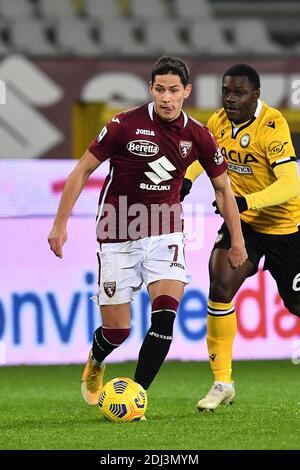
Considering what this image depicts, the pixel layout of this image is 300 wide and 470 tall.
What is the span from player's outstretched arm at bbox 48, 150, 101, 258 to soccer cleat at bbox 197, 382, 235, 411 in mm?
1410

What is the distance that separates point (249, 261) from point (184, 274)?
728 mm

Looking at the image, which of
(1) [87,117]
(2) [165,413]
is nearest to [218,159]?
(2) [165,413]

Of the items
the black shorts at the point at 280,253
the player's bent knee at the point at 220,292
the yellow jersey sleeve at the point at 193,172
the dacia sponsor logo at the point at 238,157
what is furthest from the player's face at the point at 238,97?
the player's bent knee at the point at 220,292

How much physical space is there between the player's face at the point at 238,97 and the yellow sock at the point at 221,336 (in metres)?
1.18

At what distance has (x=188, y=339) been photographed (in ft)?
31.9

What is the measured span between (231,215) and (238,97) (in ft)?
2.75

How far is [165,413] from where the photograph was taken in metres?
6.80

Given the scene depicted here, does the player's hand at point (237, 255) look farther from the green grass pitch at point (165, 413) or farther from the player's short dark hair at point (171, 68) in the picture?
the player's short dark hair at point (171, 68)

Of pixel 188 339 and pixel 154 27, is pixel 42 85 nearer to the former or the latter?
pixel 154 27

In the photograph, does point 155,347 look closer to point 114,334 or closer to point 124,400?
point 124,400

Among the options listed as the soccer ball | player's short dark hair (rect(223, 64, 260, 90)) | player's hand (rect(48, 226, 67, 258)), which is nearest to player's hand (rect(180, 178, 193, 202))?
player's short dark hair (rect(223, 64, 260, 90))

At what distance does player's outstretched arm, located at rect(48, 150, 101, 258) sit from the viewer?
6074 mm

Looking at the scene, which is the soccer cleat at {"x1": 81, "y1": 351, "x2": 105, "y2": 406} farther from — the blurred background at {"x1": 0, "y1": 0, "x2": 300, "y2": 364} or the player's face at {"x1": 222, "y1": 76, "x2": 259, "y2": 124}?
the blurred background at {"x1": 0, "y1": 0, "x2": 300, "y2": 364}

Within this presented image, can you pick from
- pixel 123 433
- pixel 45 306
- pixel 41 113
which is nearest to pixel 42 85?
pixel 41 113
